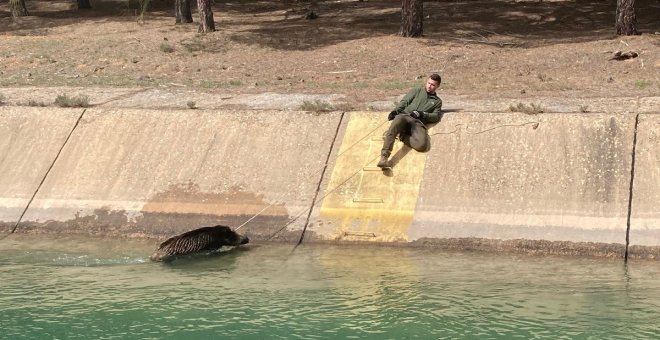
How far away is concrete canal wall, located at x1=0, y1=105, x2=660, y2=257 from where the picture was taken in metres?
11.1

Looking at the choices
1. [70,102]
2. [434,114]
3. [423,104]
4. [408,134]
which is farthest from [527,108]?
[70,102]

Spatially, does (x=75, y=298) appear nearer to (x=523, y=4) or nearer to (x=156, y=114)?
(x=156, y=114)

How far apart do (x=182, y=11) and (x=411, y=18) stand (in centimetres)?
702

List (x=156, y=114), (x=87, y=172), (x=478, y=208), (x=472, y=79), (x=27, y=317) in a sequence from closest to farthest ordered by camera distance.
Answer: (x=27, y=317)
(x=478, y=208)
(x=87, y=172)
(x=156, y=114)
(x=472, y=79)

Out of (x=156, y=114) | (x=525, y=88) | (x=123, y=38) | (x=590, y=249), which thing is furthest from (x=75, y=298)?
(x=123, y=38)

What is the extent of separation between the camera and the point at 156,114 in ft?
45.9

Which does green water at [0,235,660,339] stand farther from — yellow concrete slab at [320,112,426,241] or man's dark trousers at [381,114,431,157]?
man's dark trousers at [381,114,431,157]

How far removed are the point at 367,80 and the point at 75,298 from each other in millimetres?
9596

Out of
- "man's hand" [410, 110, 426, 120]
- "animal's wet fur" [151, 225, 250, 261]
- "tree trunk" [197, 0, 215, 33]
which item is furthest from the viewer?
"tree trunk" [197, 0, 215, 33]

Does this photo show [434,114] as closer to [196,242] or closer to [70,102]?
[196,242]

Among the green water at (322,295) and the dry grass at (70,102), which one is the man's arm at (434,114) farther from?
the dry grass at (70,102)

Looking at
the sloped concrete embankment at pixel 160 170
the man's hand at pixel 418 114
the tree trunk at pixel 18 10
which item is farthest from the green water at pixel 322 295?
the tree trunk at pixel 18 10

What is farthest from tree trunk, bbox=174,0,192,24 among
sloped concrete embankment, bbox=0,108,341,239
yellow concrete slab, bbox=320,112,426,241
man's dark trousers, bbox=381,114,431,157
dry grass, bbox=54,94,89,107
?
man's dark trousers, bbox=381,114,431,157

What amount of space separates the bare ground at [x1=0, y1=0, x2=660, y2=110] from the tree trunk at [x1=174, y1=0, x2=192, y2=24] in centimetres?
51
